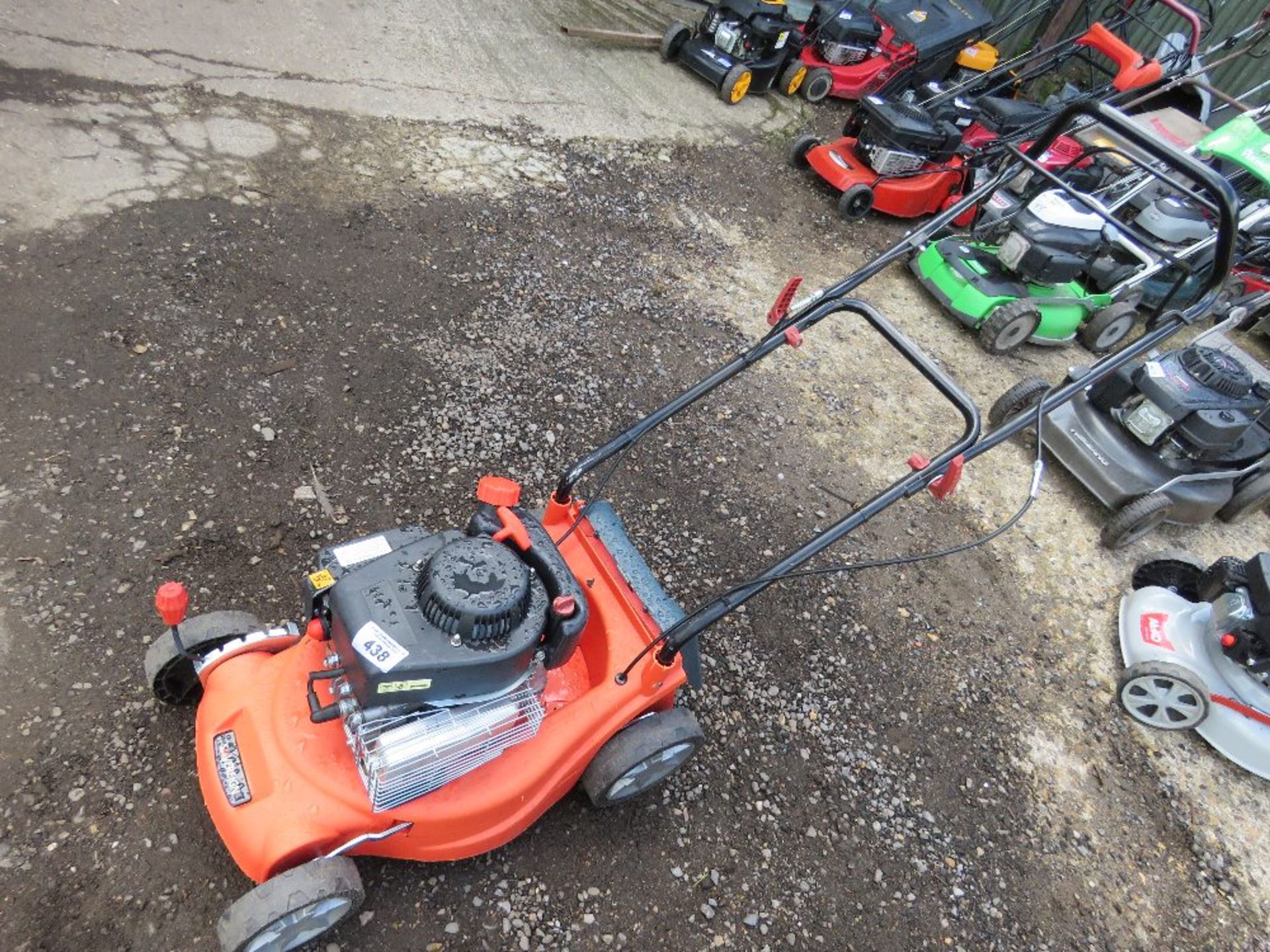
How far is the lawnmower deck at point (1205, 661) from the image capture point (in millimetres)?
2986

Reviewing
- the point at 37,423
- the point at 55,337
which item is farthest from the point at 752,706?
the point at 55,337

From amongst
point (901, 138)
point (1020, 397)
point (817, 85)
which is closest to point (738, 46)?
point (817, 85)

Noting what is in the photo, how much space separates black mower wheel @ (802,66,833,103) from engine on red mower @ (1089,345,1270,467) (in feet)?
12.4

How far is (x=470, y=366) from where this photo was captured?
3615 millimetres

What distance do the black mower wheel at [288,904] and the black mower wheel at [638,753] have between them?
622 mm

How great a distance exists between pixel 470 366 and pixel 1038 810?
273cm

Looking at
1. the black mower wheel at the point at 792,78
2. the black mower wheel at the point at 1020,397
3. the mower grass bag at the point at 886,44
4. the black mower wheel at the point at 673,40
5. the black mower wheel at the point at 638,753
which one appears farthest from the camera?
the black mower wheel at the point at 792,78

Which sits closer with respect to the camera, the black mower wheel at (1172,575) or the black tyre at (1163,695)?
the black tyre at (1163,695)

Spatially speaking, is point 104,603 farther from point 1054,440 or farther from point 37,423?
Result: point 1054,440

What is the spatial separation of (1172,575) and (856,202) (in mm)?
2974

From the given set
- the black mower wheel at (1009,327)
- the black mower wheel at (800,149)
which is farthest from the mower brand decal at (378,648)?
the black mower wheel at (800,149)

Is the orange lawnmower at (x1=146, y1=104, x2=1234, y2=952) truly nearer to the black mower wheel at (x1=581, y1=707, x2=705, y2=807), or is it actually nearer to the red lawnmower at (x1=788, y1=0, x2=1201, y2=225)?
the black mower wheel at (x1=581, y1=707, x2=705, y2=807)

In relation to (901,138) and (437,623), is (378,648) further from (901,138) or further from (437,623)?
(901,138)

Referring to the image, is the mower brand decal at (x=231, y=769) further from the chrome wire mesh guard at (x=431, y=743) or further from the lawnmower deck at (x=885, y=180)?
the lawnmower deck at (x=885, y=180)
